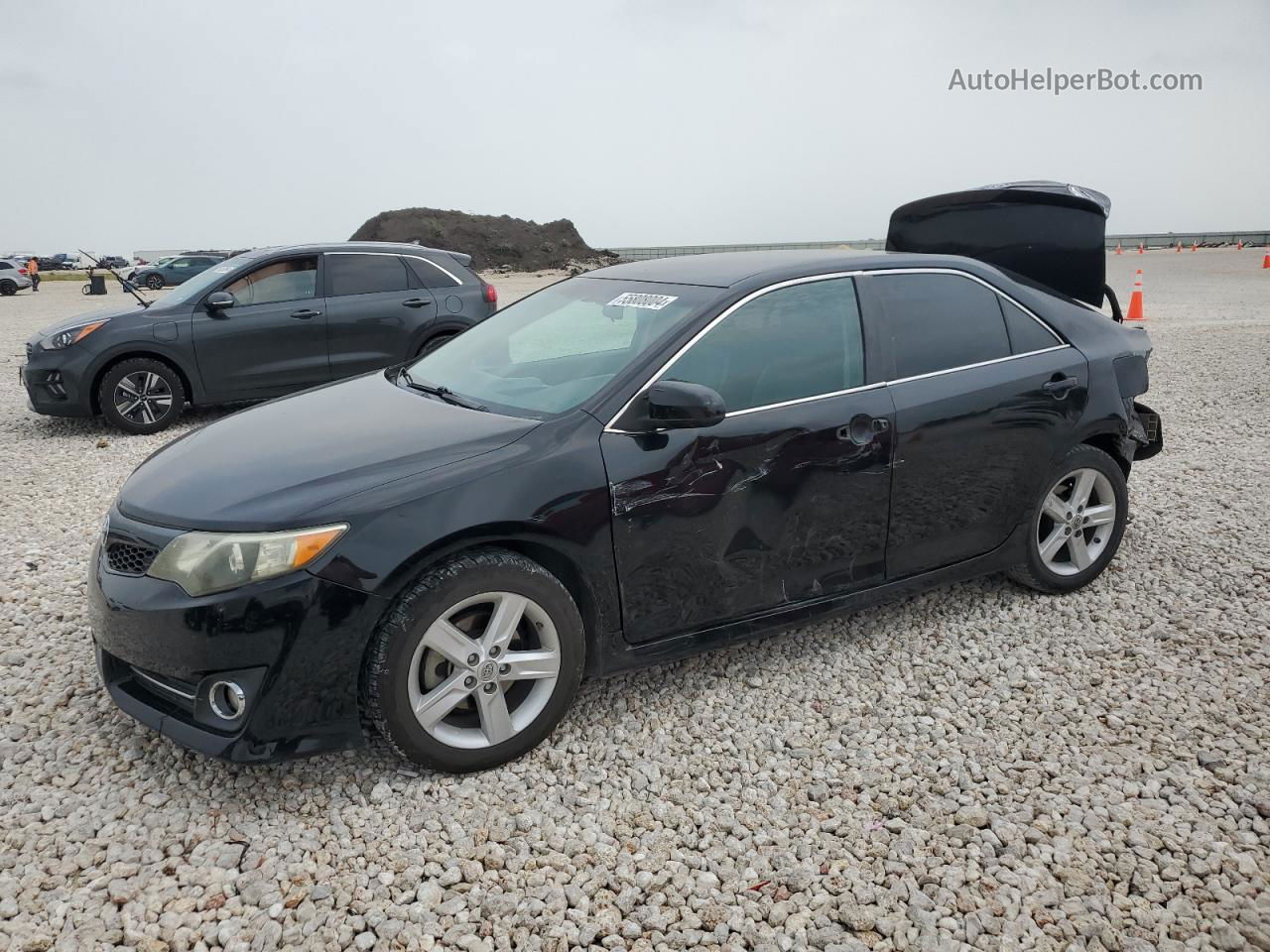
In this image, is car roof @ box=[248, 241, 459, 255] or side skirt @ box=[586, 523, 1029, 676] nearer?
side skirt @ box=[586, 523, 1029, 676]

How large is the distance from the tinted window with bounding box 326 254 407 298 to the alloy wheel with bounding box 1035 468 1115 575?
21.9 feet

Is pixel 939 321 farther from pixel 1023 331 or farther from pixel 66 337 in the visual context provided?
pixel 66 337

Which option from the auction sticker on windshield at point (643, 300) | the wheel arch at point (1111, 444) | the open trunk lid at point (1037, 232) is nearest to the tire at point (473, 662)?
the auction sticker on windshield at point (643, 300)

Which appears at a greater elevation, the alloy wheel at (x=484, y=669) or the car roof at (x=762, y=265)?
the car roof at (x=762, y=265)

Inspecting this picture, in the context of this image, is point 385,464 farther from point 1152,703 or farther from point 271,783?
point 1152,703

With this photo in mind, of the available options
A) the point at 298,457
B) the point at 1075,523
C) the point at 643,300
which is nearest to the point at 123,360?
the point at 298,457

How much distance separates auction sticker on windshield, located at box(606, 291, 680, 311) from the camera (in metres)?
3.83

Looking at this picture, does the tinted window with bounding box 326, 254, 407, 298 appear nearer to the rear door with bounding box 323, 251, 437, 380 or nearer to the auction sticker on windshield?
the rear door with bounding box 323, 251, 437, 380

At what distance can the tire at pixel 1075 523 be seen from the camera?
14.5ft

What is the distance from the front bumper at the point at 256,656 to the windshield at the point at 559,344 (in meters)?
1.04

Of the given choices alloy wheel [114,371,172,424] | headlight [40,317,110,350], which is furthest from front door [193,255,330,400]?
headlight [40,317,110,350]

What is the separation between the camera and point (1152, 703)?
3.65 m

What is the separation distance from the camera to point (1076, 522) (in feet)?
14.9

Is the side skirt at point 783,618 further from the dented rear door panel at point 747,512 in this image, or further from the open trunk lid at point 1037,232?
the open trunk lid at point 1037,232
